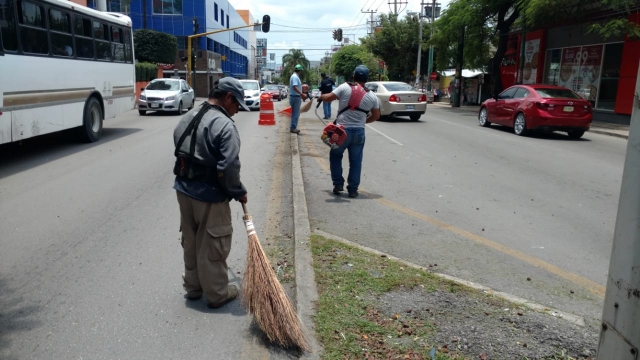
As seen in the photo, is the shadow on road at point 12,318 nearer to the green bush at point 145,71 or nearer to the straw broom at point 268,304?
the straw broom at point 268,304

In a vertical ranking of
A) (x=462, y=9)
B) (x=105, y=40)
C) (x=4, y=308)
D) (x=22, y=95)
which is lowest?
(x=4, y=308)

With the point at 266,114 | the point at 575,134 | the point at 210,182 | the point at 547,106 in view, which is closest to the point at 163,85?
the point at 266,114

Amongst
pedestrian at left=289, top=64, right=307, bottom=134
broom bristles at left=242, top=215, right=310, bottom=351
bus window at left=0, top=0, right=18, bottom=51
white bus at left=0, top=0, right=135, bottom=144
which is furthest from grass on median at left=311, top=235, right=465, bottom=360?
pedestrian at left=289, top=64, right=307, bottom=134

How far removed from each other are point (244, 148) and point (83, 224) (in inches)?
260

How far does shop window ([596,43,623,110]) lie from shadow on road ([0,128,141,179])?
19.0 metres

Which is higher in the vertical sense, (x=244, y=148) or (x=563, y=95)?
(x=563, y=95)

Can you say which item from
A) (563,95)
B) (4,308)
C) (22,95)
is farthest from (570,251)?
(563,95)

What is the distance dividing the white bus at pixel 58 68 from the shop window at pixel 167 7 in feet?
143

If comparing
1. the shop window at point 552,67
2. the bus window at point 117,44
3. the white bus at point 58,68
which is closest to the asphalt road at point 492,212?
the white bus at point 58,68

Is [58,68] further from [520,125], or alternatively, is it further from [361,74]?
[520,125]

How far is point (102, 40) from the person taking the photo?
44.1 feet

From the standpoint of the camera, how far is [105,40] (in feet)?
44.8

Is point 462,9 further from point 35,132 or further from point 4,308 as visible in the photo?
point 4,308

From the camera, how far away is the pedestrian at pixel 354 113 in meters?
7.29
